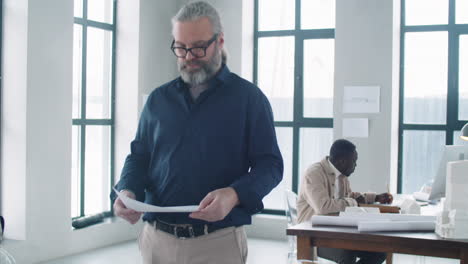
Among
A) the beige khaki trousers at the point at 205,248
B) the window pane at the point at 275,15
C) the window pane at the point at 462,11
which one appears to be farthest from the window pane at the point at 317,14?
the beige khaki trousers at the point at 205,248

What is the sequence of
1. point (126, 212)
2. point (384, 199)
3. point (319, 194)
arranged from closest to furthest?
point (126, 212)
point (319, 194)
point (384, 199)

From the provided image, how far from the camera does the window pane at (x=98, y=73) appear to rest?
6.25 metres

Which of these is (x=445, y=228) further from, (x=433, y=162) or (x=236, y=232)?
(x=433, y=162)

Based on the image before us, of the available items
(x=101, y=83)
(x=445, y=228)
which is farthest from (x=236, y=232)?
(x=101, y=83)

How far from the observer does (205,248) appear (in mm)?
1895

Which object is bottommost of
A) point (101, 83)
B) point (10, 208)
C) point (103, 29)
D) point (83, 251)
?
point (83, 251)

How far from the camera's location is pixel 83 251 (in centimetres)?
585

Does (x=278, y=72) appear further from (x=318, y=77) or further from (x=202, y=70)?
(x=202, y=70)

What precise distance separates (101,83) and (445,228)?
4.53 m

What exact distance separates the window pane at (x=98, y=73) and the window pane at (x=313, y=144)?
244 centimetres

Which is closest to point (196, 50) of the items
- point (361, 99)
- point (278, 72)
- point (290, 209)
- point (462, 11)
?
point (290, 209)

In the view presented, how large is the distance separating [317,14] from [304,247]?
14.1 feet

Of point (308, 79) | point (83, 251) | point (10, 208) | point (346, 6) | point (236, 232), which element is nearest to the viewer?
point (236, 232)

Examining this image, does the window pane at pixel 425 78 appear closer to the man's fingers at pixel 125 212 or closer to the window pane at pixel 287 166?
the window pane at pixel 287 166
